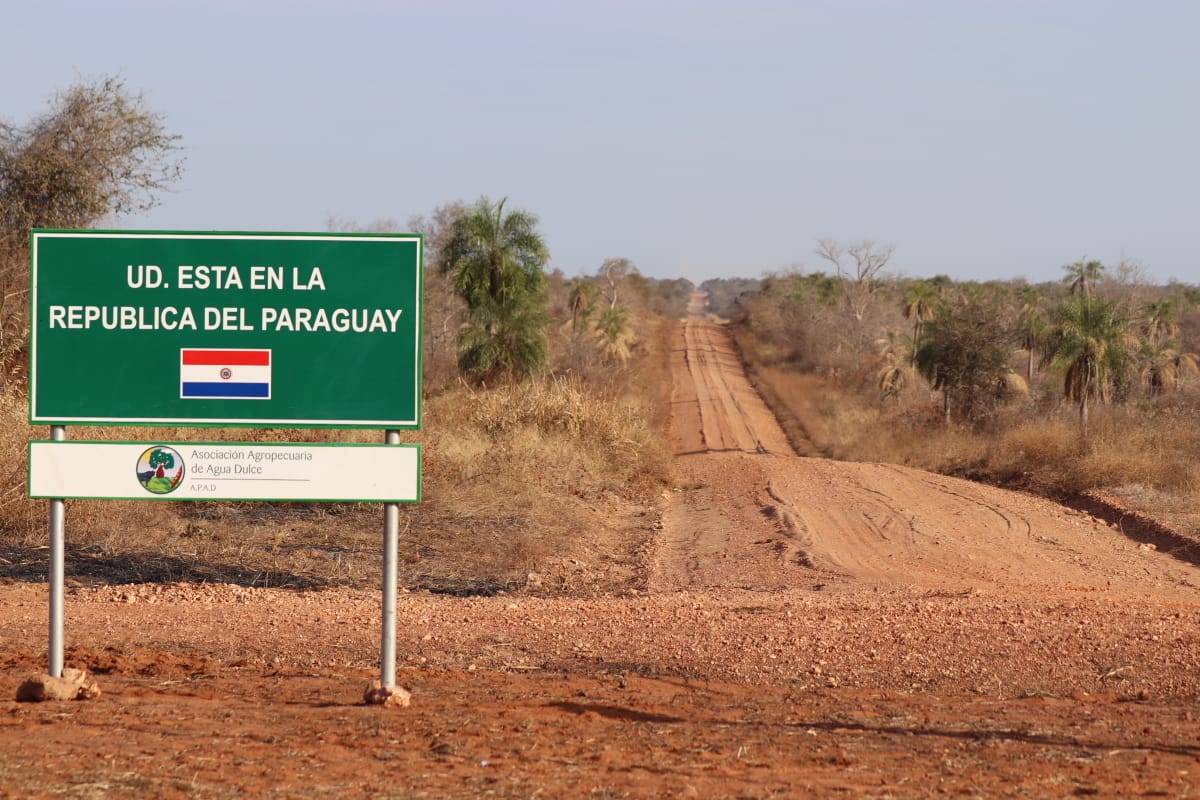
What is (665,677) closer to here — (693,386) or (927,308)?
(693,386)

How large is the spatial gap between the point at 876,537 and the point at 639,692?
10.4 meters

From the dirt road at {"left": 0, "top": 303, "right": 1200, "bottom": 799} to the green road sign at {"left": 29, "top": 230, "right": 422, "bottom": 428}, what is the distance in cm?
153

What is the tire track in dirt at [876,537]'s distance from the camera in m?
12.8

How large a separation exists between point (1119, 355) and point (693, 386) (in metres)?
25.5

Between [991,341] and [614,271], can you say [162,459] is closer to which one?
[991,341]

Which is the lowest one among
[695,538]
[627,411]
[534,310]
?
[695,538]

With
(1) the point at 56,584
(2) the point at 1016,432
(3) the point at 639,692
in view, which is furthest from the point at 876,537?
(2) the point at 1016,432

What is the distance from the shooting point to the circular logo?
20.3ft

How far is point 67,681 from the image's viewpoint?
598 cm

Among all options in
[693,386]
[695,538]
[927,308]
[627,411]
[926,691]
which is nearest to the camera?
[926,691]

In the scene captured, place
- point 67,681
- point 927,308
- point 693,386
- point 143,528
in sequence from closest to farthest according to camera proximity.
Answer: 1. point 67,681
2. point 143,528
3. point 693,386
4. point 927,308

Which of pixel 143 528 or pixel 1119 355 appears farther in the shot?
pixel 1119 355

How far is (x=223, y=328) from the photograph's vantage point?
6238 millimetres

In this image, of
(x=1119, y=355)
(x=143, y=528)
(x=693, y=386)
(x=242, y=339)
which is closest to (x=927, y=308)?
(x=693, y=386)
